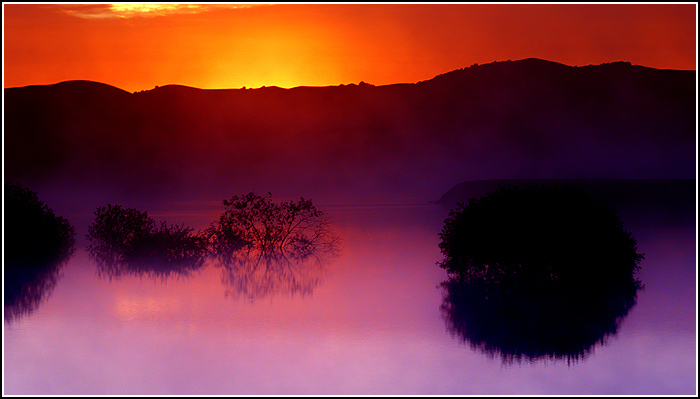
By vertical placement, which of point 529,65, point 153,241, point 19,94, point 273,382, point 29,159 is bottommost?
point 273,382

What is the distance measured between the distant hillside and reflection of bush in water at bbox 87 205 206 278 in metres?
146

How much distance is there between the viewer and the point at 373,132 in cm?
19312

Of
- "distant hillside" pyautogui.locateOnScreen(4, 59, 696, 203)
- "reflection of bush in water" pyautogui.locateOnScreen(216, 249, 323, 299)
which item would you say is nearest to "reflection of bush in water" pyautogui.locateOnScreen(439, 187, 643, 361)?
"reflection of bush in water" pyautogui.locateOnScreen(216, 249, 323, 299)

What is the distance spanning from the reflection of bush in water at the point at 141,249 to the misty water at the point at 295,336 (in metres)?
1.21

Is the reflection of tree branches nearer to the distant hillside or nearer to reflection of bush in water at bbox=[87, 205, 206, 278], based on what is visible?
reflection of bush in water at bbox=[87, 205, 206, 278]

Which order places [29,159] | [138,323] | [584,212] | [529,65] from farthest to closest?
[529,65] < [29,159] < [584,212] < [138,323]

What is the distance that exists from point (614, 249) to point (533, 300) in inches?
141

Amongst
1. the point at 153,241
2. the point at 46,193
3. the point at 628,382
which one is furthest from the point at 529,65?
the point at 628,382

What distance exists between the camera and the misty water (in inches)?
443

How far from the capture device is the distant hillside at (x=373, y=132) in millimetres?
172625

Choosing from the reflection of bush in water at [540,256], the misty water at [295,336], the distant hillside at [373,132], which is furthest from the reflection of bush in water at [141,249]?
the distant hillside at [373,132]

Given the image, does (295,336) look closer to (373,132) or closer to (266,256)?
(266,256)

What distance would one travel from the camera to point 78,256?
28.9 m

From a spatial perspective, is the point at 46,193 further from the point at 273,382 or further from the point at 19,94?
the point at 273,382
